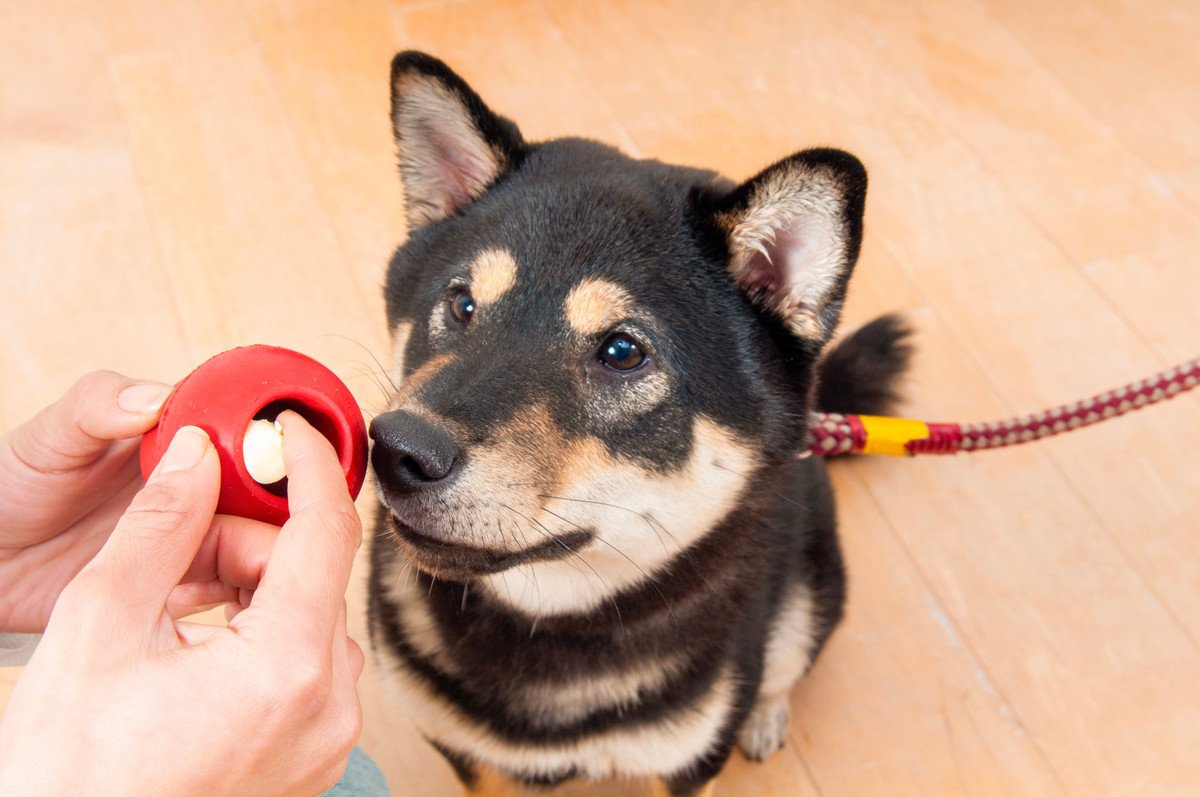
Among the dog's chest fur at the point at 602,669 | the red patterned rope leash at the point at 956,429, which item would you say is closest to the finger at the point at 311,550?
the dog's chest fur at the point at 602,669

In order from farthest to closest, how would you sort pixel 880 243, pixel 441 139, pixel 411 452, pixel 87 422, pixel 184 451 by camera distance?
pixel 880 243 → pixel 441 139 → pixel 87 422 → pixel 411 452 → pixel 184 451

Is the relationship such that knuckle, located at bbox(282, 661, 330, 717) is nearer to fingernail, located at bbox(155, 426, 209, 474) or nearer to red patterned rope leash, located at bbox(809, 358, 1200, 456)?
fingernail, located at bbox(155, 426, 209, 474)

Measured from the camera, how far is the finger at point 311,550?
850 mm

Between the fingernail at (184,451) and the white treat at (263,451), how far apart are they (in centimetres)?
4

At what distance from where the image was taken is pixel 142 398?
1.09 m

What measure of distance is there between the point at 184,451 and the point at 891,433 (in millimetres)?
1157

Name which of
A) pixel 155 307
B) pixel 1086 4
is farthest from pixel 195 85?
pixel 1086 4

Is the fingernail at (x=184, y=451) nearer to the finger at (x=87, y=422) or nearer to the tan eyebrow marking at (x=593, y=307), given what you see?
the finger at (x=87, y=422)

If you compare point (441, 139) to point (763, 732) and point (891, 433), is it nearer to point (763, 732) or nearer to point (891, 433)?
point (891, 433)

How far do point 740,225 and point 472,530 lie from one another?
0.49 meters

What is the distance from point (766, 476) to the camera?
1.36m

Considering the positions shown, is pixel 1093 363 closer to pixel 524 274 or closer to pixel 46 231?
pixel 524 274

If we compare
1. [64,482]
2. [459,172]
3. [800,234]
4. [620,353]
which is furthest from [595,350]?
[64,482]

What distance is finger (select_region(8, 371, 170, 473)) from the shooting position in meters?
1.09
